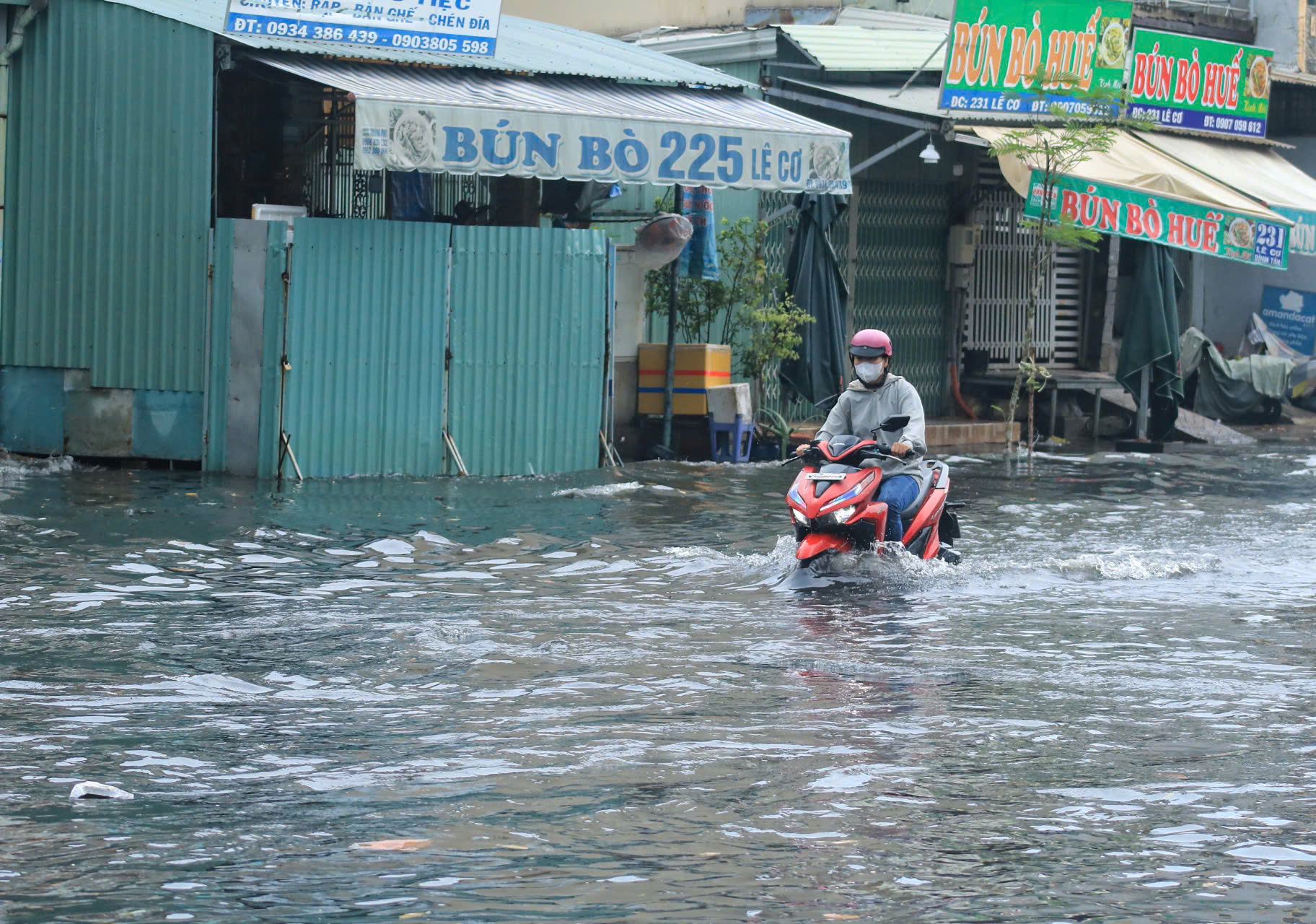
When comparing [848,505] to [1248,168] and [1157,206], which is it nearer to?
[1157,206]

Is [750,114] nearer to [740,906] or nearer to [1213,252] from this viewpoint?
[1213,252]

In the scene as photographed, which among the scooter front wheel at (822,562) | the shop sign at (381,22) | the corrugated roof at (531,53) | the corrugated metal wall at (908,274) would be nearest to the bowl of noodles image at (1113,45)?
the corrugated metal wall at (908,274)

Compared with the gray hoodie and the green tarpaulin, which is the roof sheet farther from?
the green tarpaulin

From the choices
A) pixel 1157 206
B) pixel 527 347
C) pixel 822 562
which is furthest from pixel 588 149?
pixel 1157 206

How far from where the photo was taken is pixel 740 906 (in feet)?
15.3

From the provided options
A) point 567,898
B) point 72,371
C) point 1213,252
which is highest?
point 1213,252

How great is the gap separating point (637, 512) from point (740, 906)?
8685mm

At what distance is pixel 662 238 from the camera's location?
16.5m

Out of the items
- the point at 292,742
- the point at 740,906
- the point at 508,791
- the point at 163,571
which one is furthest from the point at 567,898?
the point at 163,571

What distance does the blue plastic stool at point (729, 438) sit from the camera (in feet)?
55.4

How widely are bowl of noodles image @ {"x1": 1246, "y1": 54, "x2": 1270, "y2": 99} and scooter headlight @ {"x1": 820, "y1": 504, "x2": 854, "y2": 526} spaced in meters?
14.6

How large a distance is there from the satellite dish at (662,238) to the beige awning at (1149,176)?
3422 mm

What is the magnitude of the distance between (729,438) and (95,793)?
464 inches

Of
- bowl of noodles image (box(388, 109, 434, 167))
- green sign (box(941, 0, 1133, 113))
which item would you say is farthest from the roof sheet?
green sign (box(941, 0, 1133, 113))
